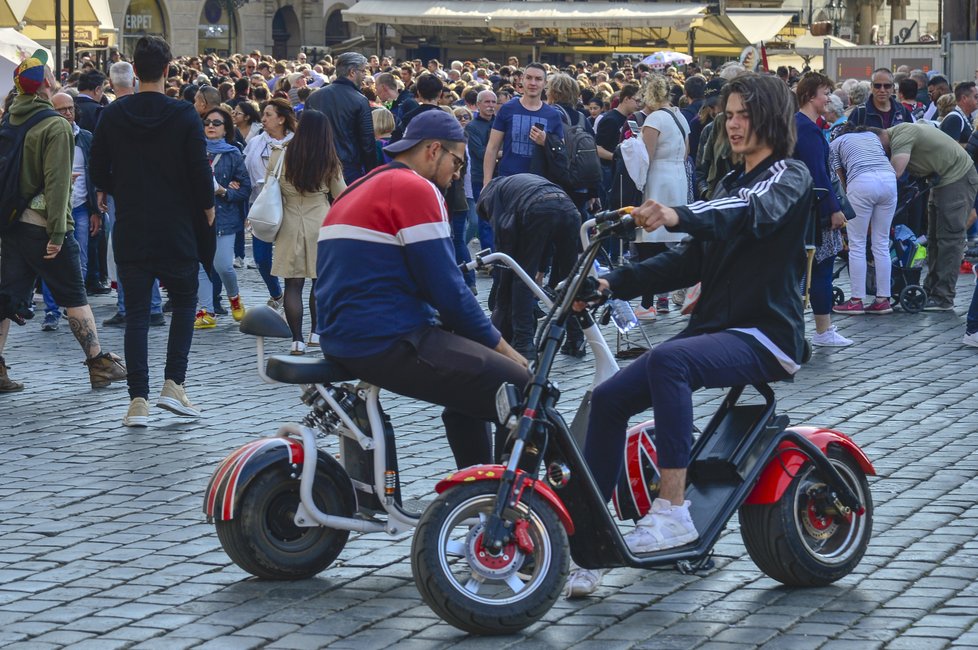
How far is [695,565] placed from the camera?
545 cm

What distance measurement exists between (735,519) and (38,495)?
2920 millimetres

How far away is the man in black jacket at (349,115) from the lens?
12.0 metres

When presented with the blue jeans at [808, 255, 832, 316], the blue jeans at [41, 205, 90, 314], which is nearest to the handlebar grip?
the blue jeans at [808, 255, 832, 316]

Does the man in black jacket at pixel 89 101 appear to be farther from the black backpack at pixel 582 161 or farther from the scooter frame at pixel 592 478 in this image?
the scooter frame at pixel 592 478

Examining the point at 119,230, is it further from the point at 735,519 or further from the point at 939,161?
the point at 939,161

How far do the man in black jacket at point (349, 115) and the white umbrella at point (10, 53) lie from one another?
5694 millimetres

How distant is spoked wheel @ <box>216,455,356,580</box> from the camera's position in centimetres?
541

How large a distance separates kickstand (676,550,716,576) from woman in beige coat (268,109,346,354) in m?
5.34

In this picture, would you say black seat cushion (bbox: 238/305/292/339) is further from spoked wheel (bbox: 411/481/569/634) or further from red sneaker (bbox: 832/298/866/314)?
red sneaker (bbox: 832/298/866/314)

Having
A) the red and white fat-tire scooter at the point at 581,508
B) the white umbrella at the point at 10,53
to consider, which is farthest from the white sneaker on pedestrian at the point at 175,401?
the white umbrella at the point at 10,53

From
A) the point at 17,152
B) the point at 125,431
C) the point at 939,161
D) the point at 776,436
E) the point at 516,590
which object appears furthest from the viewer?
the point at 939,161

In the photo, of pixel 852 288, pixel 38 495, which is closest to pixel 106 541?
pixel 38 495

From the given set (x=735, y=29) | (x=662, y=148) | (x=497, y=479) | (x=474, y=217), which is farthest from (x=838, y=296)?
(x=735, y=29)

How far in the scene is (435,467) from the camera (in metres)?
7.42
